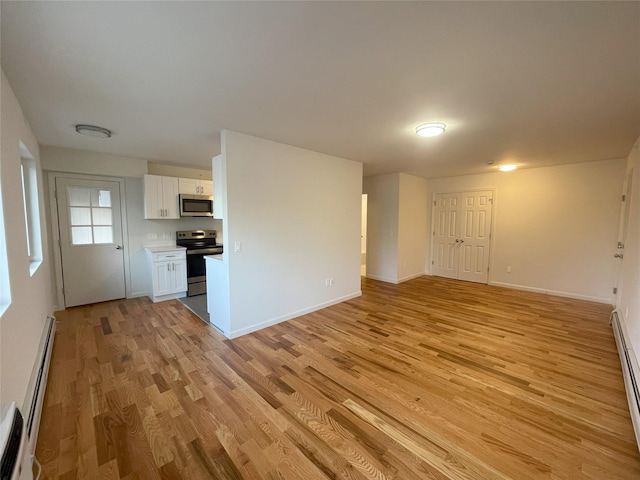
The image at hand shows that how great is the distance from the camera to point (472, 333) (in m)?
3.33

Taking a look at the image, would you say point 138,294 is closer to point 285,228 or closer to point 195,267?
point 195,267

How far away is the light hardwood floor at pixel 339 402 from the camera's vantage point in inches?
61.6

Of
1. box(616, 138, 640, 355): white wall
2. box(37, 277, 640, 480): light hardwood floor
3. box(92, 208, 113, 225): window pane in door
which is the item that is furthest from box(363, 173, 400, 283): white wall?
box(92, 208, 113, 225): window pane in door

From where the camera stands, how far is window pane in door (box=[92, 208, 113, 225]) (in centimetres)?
441

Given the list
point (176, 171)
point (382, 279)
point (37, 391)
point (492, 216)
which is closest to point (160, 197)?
point (176, 171)

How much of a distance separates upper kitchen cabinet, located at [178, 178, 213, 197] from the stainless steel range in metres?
0.81

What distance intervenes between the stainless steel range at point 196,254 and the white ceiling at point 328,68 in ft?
7.76

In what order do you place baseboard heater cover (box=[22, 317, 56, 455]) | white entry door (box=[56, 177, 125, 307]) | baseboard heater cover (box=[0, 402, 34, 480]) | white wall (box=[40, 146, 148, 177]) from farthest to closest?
1. white entry door (box=[56, 177, 125, 307])
2. white wall (box=[40, 146, 148, 177])
3. baseboard heater cover (box=[22, 317, 56, 455])
4. baseboard heater cover (box=[0, 402, 34, 480])

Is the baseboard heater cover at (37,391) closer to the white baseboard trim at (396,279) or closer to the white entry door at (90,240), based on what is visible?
the white entry door at (90,240)

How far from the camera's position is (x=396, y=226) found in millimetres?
5766

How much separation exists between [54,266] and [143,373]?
3.11 m

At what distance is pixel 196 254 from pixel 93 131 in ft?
8.05

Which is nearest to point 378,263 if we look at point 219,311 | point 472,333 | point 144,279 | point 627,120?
point 472,333

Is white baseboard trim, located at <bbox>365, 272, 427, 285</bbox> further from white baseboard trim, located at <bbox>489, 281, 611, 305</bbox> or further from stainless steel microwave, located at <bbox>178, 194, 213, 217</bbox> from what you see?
stainless steel microwave, located at <bbox>178, 194, 213, 217</bbox>
